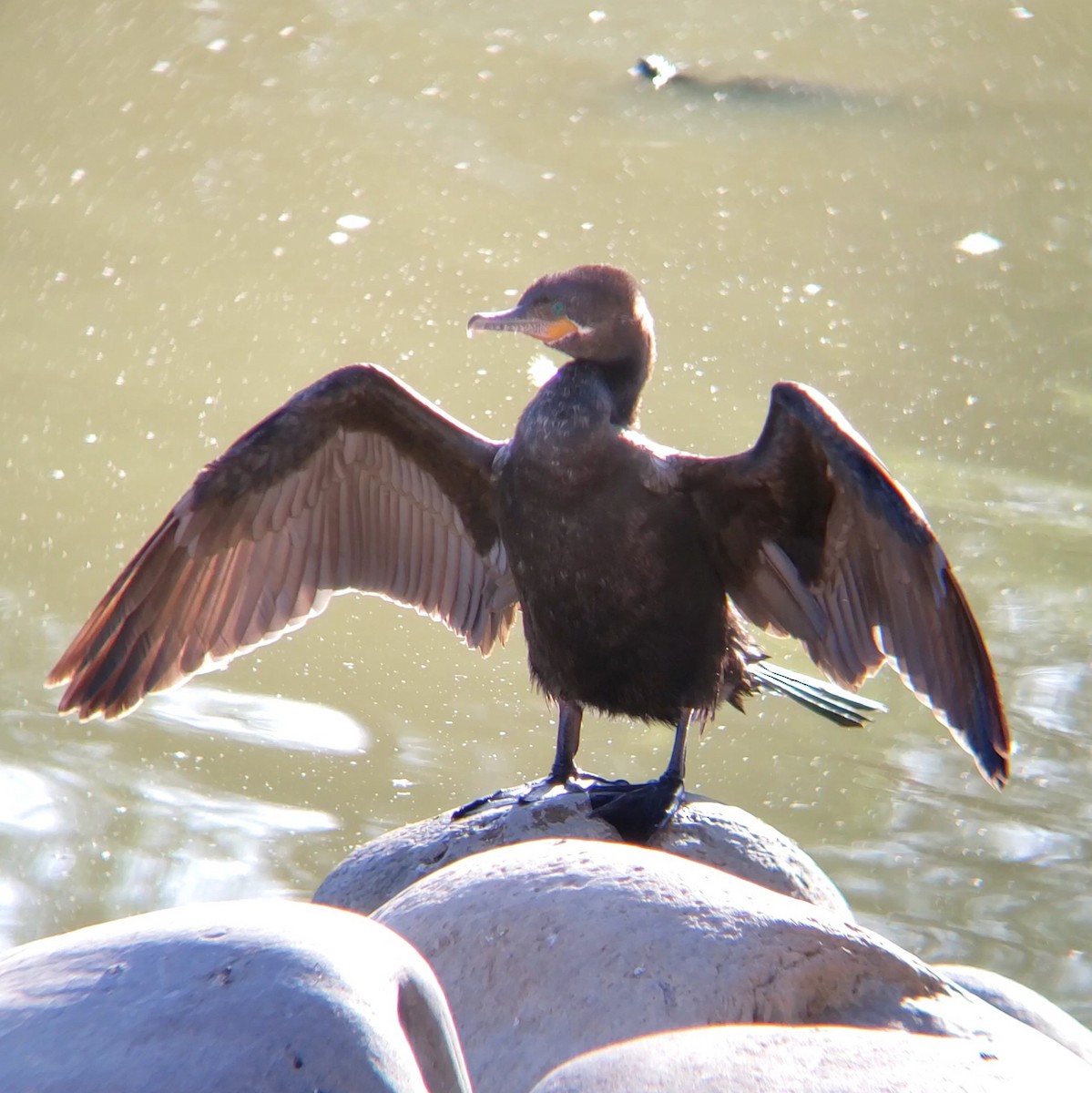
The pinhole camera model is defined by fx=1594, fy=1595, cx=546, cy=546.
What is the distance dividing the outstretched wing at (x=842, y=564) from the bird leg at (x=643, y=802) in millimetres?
347

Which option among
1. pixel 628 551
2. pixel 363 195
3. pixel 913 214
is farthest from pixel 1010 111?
pixel 628 551

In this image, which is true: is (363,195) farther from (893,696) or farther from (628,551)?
(628,551)

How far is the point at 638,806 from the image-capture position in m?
3.24

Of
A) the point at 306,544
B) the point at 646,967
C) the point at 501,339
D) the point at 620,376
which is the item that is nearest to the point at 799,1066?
the point at 646,967

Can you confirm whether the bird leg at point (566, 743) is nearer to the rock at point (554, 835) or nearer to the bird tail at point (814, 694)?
the rock at point (554, 835)

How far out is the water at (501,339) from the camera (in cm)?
461

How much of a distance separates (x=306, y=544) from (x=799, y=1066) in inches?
88.2

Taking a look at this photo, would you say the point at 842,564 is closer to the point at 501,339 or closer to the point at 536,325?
the point at 536,325

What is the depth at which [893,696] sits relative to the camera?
5.27 metres

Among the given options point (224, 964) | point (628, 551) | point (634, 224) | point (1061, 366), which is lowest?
point (1061, 366)

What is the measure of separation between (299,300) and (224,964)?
5.36 m

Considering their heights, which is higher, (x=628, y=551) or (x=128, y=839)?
(x=628, y=551)

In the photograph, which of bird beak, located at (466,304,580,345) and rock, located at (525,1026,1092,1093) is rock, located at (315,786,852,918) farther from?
rock, located at (525,1026,1092,1093)

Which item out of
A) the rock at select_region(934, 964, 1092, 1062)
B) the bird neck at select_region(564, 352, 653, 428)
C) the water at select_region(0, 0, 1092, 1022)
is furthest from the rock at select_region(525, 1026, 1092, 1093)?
the water at select_region(0, 0, 1092, 1022)
